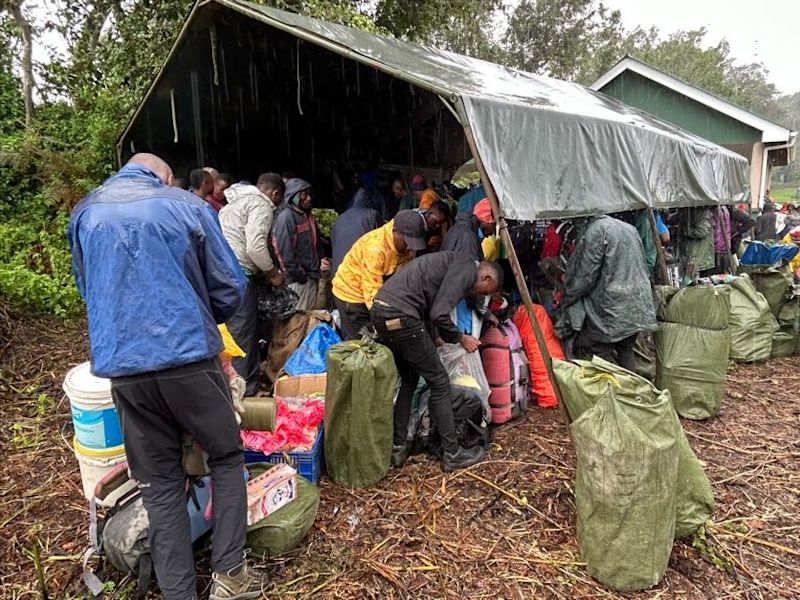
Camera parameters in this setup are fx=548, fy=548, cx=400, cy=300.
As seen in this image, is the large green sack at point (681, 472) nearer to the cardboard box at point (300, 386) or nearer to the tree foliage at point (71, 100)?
the cardboard box at point (300, 386)

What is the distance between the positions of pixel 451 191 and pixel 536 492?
→ 5.54 m

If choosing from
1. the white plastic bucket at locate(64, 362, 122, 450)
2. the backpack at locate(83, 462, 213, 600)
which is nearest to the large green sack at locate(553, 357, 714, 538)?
the backpack at locate(83, 462, 213, 600)

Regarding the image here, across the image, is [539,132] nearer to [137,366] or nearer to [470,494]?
[470,494]

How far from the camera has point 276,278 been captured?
4996 millimetres

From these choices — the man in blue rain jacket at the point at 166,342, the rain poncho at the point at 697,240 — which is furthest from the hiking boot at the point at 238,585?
the rain poncho at the point at 697,240

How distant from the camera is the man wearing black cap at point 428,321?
3551 millimetres

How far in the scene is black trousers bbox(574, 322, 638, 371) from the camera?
4.65 meters

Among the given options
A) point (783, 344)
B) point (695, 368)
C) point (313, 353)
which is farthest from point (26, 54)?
point (783, 344)

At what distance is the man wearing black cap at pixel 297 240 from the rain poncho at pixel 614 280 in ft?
7.85

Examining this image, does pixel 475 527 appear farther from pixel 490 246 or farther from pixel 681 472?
pixel 490 246

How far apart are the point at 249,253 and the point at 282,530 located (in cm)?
258

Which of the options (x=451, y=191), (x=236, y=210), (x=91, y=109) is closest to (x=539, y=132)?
(x=236, y=210)

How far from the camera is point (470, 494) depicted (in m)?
3.45

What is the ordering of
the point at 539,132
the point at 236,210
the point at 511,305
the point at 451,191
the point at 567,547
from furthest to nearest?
the point at 451,191
the point at 511,305
the point at 236,210
the point at 539,132
the point at 567,547
